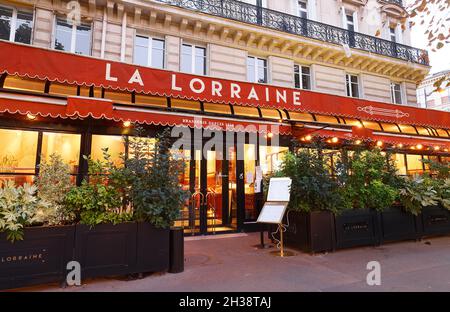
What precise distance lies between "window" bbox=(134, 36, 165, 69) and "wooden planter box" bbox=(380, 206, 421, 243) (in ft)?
27.5

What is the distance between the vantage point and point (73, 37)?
924cm

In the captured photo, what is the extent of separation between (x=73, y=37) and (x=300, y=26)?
→ 29.4 ft

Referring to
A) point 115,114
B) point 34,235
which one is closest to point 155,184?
point 34,235

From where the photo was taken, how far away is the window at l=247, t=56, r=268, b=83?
37.3ft

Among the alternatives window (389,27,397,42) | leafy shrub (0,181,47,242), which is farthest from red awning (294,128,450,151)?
window (389,27,397,42)

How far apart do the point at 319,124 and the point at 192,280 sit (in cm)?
618

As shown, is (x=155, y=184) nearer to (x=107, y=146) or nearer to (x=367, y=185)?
(x=107, y=146)

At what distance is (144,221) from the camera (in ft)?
14.8

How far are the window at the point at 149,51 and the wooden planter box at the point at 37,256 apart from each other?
7.29 metres

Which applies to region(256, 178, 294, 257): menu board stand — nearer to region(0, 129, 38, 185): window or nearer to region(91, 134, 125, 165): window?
region(91, 134, 125, 165): window

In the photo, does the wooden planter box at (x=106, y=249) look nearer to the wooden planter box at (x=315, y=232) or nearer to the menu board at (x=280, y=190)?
the menu board at (x=280, y=190)
